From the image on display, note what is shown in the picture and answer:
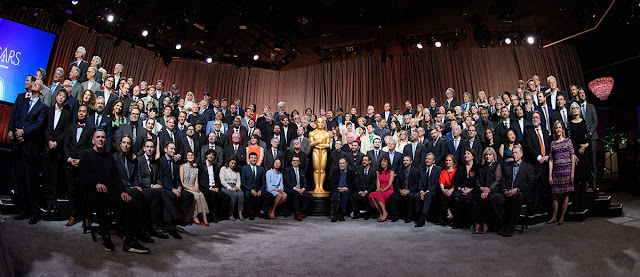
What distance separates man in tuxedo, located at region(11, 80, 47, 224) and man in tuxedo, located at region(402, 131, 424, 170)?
5372 mm

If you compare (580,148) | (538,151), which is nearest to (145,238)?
(538,151)

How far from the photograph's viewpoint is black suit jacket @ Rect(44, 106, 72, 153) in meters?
4.57

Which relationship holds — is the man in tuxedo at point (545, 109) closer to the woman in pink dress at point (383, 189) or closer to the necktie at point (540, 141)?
the necktie at point (540, 141)

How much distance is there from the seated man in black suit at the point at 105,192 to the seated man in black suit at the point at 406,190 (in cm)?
379

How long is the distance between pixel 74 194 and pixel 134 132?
1.28m

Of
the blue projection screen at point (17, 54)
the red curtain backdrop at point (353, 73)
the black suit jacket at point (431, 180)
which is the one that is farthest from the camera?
the red curtain backdrop at point (353, 73)

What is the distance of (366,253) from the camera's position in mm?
3668

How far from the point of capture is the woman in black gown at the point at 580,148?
5352 mm

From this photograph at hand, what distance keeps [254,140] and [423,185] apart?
3028 mm

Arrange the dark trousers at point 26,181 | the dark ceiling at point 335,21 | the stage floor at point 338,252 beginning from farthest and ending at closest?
the dark ceiling at point 335,21, the dark trousers at point 26,181, the stage floor at point 338,252

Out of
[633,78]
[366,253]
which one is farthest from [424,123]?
[633,78]

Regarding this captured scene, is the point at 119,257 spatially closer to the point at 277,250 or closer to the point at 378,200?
the point at 277,250

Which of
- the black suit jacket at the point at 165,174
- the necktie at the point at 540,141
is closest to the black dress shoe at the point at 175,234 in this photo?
the black suit jacket at the point at 165,174

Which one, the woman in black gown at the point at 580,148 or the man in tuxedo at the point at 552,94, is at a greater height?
the man in tuxedo at the point at 552,94
